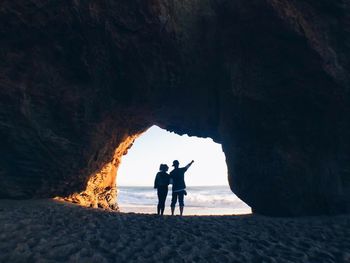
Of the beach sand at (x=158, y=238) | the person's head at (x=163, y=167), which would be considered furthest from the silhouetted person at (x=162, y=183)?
the beach sand at (x=158, y=238)

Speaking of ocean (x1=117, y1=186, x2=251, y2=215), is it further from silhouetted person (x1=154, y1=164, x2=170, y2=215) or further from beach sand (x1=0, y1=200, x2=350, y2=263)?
beach sand (x1=0, y1=200, x2=350, y2=263)

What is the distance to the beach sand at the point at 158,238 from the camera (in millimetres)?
6129

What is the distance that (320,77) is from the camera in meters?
10.1

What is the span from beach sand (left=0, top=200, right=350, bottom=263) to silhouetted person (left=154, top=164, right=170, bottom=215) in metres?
2.80

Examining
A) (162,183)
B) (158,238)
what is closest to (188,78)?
(162,183)

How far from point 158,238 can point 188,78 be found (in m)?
6.09

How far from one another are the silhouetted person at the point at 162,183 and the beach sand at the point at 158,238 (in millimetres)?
2796

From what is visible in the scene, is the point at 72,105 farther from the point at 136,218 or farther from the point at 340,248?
the point at 340,248

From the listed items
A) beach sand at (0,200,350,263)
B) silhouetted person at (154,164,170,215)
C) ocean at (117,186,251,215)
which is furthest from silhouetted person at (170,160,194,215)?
ocean at (117,186,251,215)

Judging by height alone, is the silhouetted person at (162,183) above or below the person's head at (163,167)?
below

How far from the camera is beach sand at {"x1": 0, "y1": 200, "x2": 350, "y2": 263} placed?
6.13 m

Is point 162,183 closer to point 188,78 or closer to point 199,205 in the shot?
point 188,78

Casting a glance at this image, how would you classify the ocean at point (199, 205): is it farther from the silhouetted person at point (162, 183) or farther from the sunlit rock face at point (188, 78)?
the sunlit rock face at point (188, 78)

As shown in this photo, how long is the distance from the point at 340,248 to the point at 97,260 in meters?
4.69
